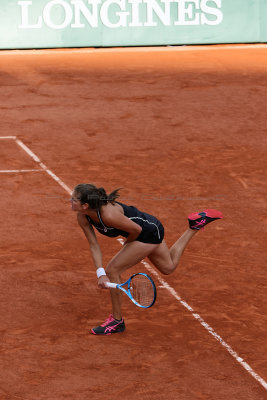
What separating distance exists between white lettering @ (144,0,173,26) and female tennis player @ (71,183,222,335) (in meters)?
15.8

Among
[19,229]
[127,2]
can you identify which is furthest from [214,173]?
[127,2]

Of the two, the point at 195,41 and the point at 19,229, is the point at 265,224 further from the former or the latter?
the point at 195,41

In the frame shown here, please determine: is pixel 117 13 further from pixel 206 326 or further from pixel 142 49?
pixel 206 326

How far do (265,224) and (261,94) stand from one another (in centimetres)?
814

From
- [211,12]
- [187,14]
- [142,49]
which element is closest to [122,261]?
[142,49]

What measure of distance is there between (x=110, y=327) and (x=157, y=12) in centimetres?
1639

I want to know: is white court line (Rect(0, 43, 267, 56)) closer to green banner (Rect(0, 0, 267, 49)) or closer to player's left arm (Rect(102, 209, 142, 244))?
green banner (Rect(0, 0, 267, 49))

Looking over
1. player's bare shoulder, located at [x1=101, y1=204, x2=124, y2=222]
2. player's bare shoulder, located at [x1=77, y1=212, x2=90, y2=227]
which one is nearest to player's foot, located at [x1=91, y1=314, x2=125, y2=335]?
player's bare shoulder, located at [x1=77, y1=212, x2=90, y2=227]

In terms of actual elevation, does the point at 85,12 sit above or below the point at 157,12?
above

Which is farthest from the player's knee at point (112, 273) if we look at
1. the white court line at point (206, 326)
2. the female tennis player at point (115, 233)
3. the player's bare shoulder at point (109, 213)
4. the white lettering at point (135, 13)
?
the white lettering at point (135, 13)

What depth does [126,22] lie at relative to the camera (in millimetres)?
22969

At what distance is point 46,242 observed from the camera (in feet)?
35.4

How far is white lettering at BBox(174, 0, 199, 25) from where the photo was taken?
904 inches

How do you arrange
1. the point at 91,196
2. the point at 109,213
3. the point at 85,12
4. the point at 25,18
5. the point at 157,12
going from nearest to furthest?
the point at 91,196, the point at 109,213, the point at 25,18, the point at 85,12, the point at 157,12
